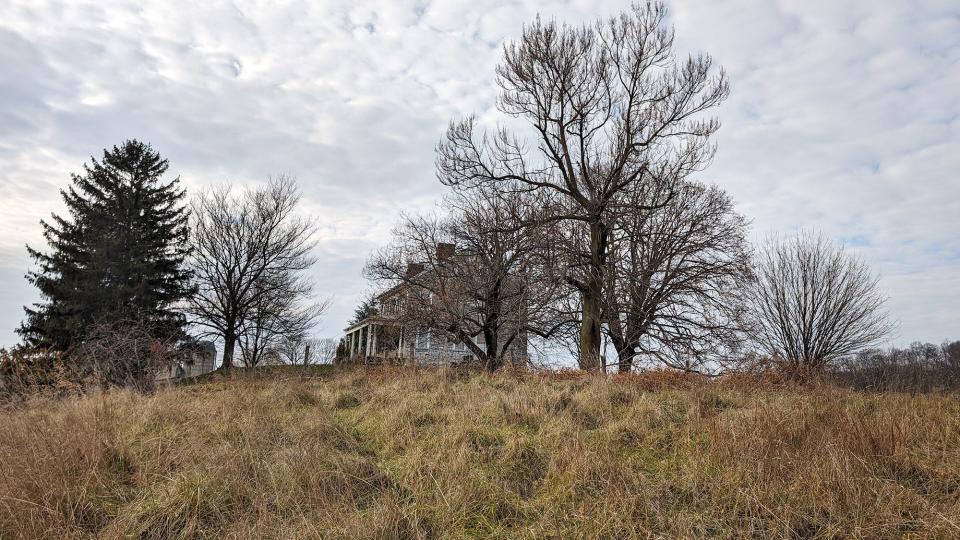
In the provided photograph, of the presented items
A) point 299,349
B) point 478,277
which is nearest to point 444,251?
point 478,277

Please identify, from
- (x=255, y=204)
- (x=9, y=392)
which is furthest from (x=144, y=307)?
(x=9, y=392)

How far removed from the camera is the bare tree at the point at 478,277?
61.2 feet

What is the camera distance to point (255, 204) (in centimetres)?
2988

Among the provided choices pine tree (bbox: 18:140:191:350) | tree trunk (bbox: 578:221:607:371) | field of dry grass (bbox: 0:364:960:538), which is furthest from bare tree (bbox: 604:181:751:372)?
pine tree (bbox: 18:140:191:350)

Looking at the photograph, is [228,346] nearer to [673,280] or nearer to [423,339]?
[423,339]

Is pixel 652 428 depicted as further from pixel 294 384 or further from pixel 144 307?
pixel 144 307

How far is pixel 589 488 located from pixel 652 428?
1.59m

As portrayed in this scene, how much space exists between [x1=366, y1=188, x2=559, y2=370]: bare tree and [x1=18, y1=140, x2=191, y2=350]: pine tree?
10.6 metres

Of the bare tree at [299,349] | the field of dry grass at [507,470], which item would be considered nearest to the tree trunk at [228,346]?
the bare tree at [299,349]

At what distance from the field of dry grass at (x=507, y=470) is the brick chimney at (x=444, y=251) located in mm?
14625

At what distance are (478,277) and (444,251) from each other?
1.97 m

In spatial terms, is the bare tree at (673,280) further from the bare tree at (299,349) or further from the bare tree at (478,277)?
the bare tree at (299,349)

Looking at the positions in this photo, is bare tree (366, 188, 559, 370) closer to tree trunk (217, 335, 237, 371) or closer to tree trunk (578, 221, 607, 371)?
tree trunk (578, 221, 607, 371)

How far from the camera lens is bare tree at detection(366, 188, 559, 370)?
18641 millimetres
